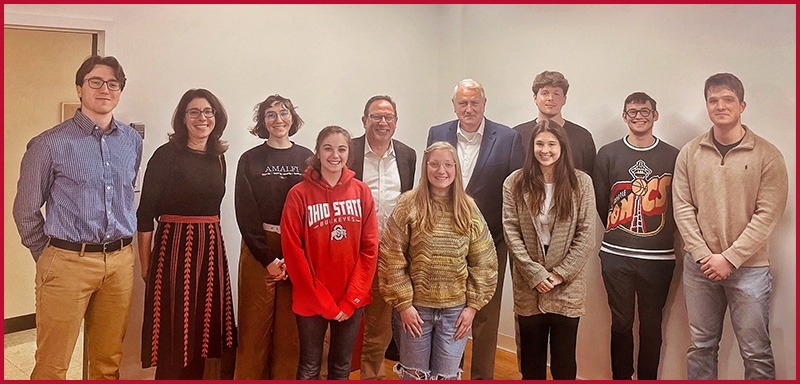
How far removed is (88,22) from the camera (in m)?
2.80

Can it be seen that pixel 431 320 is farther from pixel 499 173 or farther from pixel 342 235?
pixel 499 173

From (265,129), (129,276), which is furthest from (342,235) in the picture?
(129,276)

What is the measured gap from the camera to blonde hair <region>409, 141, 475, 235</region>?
269 cm

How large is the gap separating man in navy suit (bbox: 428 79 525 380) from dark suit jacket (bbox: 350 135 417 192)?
0.18 metres

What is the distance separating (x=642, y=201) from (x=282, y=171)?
1810 mm

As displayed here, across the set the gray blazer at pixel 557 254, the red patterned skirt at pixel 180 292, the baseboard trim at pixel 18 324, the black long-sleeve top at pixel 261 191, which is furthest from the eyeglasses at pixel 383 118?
the baseboard trim at pixel 18 324

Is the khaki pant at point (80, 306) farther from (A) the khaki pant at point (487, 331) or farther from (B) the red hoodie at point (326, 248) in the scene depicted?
(A) the khaki pant at point (487, 331)

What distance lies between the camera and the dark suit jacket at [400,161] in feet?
10.4

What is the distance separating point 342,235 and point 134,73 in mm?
1249

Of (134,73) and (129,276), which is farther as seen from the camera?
(134,73)

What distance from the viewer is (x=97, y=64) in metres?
2.68

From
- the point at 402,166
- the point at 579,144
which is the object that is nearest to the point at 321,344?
the point at 402,166

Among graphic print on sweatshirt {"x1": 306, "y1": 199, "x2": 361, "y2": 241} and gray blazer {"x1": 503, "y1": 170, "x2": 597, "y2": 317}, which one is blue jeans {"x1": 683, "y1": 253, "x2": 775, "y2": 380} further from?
graphic print on sweatshirt {"x1": 306, "y1": 199, "x2": 361, "y2": 241}

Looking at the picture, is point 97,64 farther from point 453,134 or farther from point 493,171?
point 493,171
